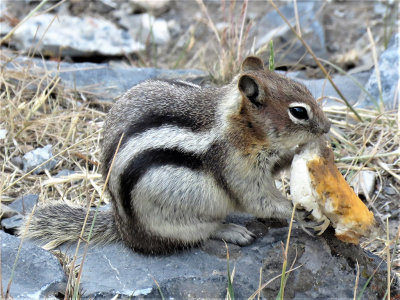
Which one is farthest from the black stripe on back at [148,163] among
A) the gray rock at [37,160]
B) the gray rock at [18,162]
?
the gray rock at [18,162]

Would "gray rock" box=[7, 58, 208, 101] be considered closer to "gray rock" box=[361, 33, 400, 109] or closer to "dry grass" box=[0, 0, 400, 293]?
"dry grass" box=[0, 0, 400, 293]

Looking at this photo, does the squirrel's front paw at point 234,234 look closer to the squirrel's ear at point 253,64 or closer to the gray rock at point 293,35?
the squirrel's ear at point 253,64

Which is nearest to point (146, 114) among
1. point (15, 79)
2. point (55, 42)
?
point (15, 79)

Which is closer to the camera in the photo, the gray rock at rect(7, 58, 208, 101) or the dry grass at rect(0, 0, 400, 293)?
the dry grass at rect(0, 0, 400, 293)

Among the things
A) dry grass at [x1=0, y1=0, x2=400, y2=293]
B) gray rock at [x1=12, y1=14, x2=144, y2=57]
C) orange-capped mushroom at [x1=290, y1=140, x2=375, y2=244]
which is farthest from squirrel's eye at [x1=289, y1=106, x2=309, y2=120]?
gray rock at [x1=12, y1=14, x2=144, y2=57]

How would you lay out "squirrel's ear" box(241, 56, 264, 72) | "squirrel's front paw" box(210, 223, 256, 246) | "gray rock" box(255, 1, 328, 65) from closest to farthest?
"squirrel's front paw" box(210, 223, 256, 246)
"squirrel's ear" box(241, 56, 264, 72)
"gray rock" box(255, 1, 328, 65)

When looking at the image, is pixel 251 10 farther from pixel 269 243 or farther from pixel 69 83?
pixel 269 243
